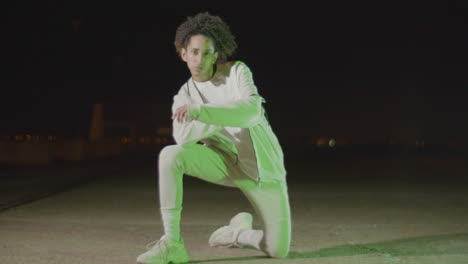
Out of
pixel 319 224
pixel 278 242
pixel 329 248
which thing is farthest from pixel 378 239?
pixel 278 242

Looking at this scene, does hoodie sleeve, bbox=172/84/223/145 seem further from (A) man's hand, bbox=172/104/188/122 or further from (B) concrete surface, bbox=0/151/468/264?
(B) concrete surface, bbox=0/151/468/264

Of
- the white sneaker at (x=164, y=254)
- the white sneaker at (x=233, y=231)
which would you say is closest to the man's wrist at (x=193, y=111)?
the white sneaker at (x=164, y=254)

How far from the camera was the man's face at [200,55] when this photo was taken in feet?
16.1

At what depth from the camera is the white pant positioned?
489 centimetres

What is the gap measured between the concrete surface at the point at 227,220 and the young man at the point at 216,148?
1.72ft

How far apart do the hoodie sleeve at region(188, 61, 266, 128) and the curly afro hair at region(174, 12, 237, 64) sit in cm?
17

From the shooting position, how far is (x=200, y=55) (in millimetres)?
4922

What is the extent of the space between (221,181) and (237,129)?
514 mm

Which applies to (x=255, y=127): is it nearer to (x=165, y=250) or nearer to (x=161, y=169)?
(x=161, y=169)

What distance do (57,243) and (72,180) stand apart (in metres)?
10.9

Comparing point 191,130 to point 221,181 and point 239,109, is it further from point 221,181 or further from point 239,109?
point 221,181

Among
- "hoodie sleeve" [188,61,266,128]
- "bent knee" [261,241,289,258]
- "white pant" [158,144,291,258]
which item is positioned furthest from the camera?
"bent knee" [261,241,289,258]

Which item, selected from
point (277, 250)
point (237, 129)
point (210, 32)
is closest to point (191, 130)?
point (237, 129)

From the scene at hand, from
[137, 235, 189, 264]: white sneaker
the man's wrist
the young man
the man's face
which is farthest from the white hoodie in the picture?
[137, 235, 189, 264]: white sneaker
